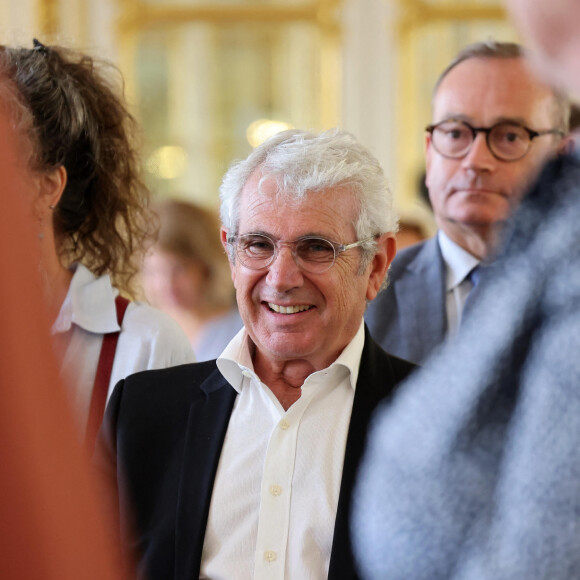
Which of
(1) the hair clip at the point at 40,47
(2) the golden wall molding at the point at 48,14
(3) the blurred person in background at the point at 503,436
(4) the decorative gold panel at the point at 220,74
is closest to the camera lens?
(3) the blurred person in background at the point at 503,436

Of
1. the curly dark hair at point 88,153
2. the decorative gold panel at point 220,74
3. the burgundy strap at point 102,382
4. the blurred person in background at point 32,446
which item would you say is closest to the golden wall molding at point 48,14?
the decorative gold panel at point 220,74

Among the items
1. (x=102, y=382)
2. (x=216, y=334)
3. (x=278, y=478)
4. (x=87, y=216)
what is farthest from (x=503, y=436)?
(x=216, y=334)

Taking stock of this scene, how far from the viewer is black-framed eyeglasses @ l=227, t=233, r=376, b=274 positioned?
2.08 m

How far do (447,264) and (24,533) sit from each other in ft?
8.06

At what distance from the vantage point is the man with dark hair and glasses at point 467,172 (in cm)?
269

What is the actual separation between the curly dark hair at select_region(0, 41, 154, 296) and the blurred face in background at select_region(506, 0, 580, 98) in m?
1.93

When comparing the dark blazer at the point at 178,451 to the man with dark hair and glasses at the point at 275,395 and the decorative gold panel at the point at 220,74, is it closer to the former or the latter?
the man with dark hair and glasses at the point at 275,395

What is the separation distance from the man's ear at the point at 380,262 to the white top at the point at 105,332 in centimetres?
53

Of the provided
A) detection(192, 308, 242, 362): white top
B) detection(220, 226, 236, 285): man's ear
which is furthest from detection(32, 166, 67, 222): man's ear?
detection(192, 308, 242, 362): white top

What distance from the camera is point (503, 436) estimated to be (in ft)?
2.25

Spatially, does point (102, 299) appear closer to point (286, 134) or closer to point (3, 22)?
point (286, 134)

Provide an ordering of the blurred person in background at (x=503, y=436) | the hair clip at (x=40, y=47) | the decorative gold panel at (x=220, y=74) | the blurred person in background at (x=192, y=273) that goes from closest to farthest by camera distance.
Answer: the blurred person in background at (x=503, y=436) → the hair clip at (x=40, y=47) → the blurred person in background at (x=192, y=273) → the decorative gold panel at (x=220, y=74)

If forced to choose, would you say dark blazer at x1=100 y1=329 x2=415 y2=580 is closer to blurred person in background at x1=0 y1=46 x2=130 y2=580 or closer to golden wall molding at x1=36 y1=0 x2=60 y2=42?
blurred person in background at x1=0 y1=46 x2=130 y2=580

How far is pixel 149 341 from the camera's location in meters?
2.32
